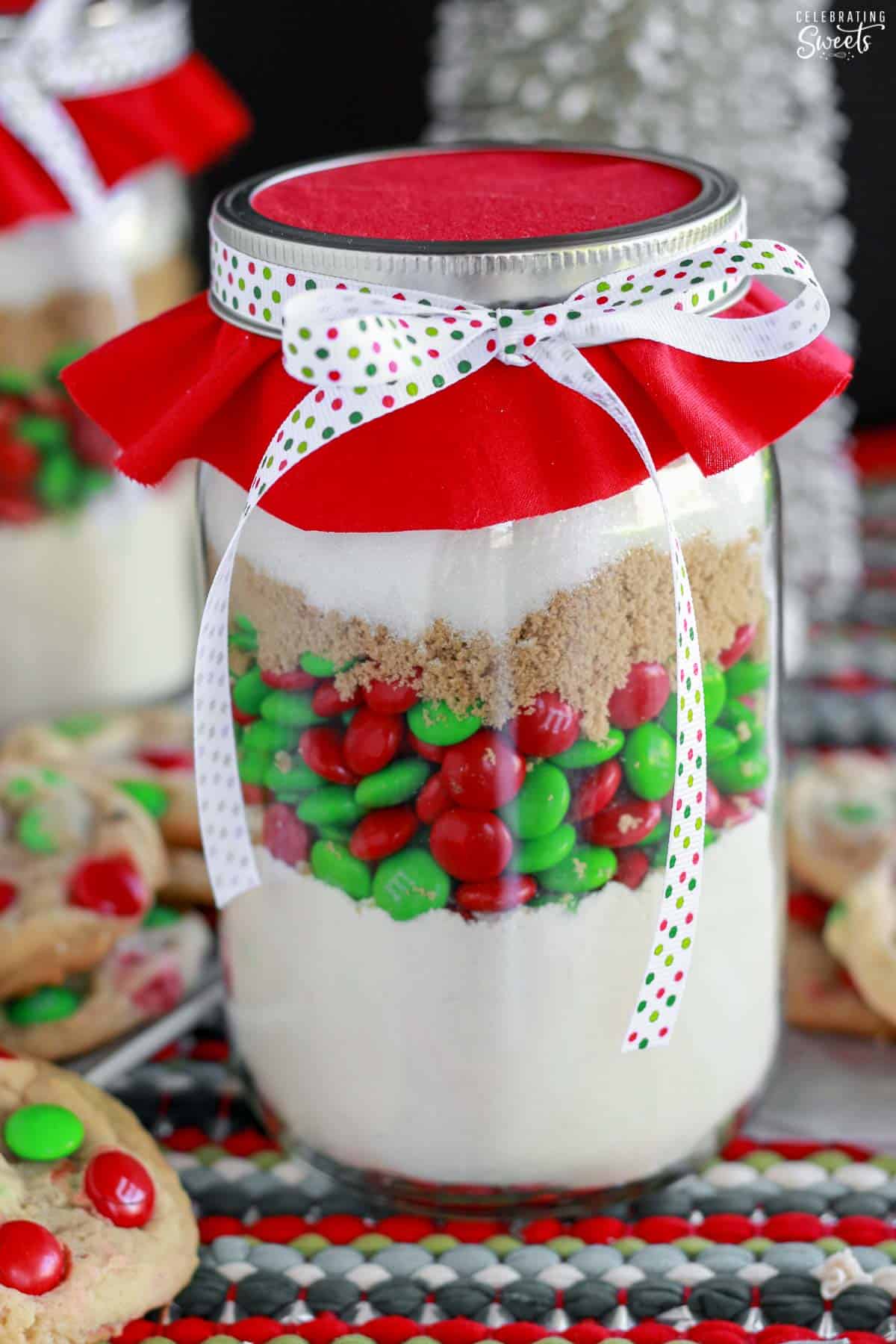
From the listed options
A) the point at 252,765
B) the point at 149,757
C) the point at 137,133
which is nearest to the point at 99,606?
the point at 149,757

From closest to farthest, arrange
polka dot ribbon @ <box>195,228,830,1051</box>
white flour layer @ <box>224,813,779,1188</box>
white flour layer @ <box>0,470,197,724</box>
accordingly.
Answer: polka dot ribbon @ <box>195,228,830,1051</box> < white flour layer @ <box>224,813,779,1188</box> < white flour layer @ <box>0,470,197,724</box>

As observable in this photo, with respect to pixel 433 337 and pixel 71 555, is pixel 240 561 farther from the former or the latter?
pixel 71 555

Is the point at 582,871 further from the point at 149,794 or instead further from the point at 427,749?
the point at 149,794

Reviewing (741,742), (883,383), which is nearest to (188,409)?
(741,742)

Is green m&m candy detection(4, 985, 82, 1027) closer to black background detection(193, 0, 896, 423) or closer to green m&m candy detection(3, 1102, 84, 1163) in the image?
green m&m candy detection(3, 1102, 84, 1163)

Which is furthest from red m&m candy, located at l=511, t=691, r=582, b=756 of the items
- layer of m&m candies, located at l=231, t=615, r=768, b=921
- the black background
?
the black background

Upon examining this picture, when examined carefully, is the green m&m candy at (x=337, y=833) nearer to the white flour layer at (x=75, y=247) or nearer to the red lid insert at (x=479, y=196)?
the red lid insert at (x=479, y=196)
